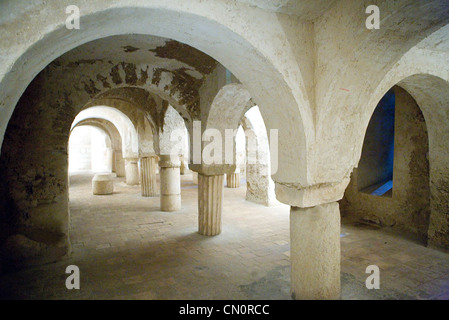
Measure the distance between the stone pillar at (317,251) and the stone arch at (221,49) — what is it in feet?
1.56

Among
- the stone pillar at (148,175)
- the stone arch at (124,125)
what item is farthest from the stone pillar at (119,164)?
the stone pillar at (148,175)

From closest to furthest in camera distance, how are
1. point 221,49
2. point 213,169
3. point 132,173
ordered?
point 221,49
point 213,169
point 132,173

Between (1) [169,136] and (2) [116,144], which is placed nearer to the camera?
(1) [169,136]

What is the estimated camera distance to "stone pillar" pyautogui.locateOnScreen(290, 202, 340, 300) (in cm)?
297

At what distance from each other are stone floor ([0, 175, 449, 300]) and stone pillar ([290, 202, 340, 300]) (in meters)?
0.56

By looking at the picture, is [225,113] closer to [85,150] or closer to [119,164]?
[119,164]

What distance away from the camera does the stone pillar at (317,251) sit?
2.97 meters

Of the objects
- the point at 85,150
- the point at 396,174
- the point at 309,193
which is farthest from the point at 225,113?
the point at 85,150

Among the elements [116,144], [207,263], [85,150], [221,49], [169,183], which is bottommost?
[207,263]

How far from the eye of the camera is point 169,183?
7.86m

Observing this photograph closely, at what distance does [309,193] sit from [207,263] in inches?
91.0

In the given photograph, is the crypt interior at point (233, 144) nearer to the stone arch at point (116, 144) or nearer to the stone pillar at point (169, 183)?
the stone pillar at point (169, 183)
